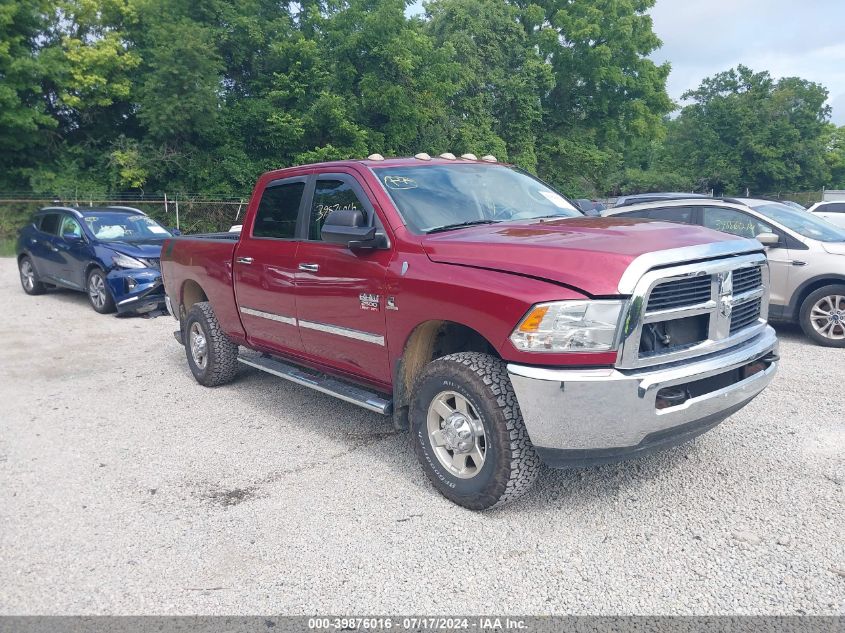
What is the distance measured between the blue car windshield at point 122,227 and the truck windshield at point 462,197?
8.18 meters

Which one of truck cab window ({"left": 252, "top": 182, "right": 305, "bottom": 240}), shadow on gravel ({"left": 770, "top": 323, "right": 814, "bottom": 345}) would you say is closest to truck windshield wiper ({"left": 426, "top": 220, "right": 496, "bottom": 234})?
truck cab window ({"left": 252, "top": 182, "right": 305, "bottom": 240})

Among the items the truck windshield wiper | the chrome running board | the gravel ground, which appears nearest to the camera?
the gravel ground

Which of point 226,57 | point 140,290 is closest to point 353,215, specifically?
point 140,290

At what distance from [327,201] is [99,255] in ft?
24.0

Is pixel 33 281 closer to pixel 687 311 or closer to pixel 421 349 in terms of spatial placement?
pixel 421 349

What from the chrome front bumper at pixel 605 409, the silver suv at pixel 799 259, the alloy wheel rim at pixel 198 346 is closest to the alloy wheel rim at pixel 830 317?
the silver suv at pixel 799 259

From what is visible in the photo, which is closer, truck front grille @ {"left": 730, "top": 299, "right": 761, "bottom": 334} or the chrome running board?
truck front grille @ {"left": 730, "top": 299, "right": 761, "bottom": 334}

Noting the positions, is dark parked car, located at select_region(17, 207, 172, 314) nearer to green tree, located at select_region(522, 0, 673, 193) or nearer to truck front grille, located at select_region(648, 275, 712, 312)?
truck front grille, located at select_region(648, 275, 712, 312)

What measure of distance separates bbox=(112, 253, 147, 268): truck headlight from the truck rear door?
219 inches

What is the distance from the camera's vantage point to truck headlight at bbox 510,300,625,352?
3148mm

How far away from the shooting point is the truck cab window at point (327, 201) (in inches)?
183

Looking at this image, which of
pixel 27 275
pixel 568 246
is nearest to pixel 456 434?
pixel 568 246

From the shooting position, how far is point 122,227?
11555 mm

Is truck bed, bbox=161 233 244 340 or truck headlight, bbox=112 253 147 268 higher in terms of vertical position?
truck bed, bbox=161 233 244 340
